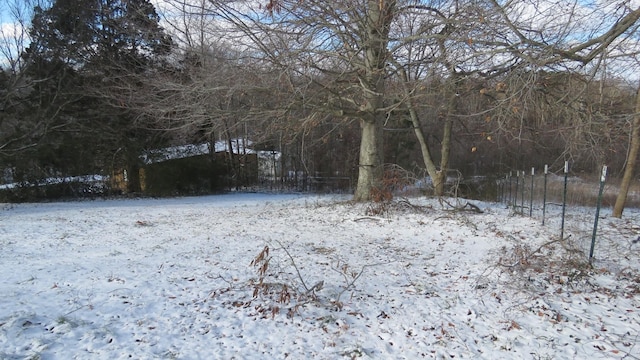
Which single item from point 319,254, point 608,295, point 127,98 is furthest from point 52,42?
point 608,295

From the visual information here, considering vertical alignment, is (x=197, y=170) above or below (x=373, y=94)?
below

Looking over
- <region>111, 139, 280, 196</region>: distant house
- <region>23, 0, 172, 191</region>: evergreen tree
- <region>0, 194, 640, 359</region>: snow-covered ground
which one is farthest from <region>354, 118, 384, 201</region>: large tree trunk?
<region>111, 139, 280, 196</region>: distant house

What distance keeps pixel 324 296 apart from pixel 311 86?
6646 mm

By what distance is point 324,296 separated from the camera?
4879 millimetres

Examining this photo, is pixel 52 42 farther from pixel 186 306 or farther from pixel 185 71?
pixel 186 306

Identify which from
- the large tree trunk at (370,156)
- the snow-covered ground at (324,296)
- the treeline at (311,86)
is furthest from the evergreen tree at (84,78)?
the snow-covered ground at (324,296)

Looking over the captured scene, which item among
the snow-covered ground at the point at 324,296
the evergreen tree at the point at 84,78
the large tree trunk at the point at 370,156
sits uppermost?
the evergreen tree at the point at 84,78

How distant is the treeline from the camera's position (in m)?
6.75

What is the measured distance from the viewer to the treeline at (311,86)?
6.75 m

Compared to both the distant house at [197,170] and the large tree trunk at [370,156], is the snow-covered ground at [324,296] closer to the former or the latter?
the large tree trunk at [370,156]

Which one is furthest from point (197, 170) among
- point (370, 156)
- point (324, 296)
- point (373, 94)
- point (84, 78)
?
point (324, 296)

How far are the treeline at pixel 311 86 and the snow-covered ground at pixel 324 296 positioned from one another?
7.65 ft

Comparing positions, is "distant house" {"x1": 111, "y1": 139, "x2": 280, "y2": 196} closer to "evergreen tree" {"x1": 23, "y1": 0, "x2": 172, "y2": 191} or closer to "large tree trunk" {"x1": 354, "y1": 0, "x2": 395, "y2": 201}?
"evergreen tree" {"x1": 23, "y1": 0, "x2": 172, "y2": 191}

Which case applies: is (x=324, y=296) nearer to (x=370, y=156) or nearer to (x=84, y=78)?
(x=370, y=156)
